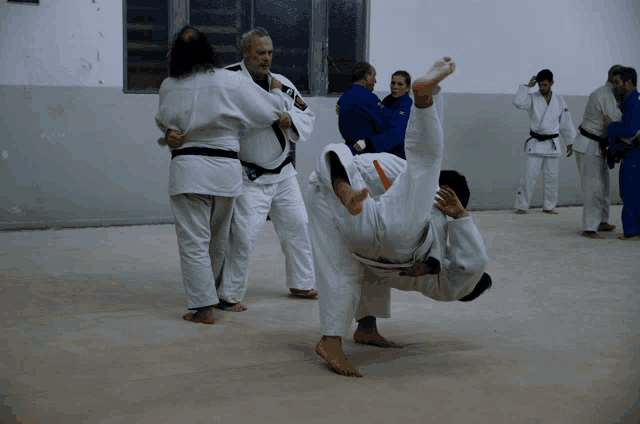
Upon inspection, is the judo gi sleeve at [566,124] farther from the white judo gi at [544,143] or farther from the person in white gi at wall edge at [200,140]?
the person in white gi at wall edge at [200,140]

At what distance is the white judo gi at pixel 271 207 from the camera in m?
3.96

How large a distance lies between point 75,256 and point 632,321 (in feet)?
12.5

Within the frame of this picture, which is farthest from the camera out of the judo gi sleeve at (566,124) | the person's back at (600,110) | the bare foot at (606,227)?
the judo gi sleeve at (566,124)

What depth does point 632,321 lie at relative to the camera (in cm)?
366

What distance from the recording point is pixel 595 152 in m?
6.73

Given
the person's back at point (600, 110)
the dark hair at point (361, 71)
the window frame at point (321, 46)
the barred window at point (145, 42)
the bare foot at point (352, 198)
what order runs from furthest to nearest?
1. the window frame at point (321, 46)
2. the barred window at point (145, 42)
3. the person's back at point (600, 110)
4. the dark hair at point (361, 71)
5. the bare foot at point (352, 198)

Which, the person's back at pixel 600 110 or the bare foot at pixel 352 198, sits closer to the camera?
the bare foot at pixel 352 198

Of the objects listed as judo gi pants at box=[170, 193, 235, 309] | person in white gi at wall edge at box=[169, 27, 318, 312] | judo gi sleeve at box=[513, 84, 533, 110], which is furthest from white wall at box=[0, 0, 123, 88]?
judo gi sleeve at box=[513, 84, 533, 110]

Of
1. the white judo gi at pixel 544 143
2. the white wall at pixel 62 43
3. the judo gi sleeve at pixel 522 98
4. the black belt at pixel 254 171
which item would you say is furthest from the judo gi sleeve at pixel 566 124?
the black belt at pixel 254 171

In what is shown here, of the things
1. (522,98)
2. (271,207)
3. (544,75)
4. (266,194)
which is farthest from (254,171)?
(544,75)

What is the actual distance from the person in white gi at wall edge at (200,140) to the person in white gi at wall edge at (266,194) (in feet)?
1.07

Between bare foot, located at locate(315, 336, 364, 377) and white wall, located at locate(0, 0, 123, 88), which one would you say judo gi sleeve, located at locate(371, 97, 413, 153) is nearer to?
bare foot, located at locate(315, 336, 364, 377)

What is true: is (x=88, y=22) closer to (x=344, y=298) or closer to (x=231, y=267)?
(x=231, y=267)

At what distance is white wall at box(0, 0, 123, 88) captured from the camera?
627 cm
